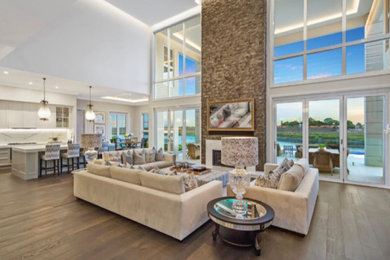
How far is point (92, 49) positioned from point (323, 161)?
8083 mm

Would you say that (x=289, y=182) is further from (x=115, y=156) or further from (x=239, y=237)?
(x=115, y=156)

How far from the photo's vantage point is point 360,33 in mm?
5039

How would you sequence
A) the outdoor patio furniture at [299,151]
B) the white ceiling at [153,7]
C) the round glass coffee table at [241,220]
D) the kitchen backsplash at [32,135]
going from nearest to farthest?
the round glass coffee table at [241,220] → the outdoor patio furniture at [299,151] → the white ceiling at [153,7] → the kitchen backsplash at [32,135]

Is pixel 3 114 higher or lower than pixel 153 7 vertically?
lower

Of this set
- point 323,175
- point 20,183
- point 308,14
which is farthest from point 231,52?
point 20,183

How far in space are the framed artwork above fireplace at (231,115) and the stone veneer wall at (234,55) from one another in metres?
0.17

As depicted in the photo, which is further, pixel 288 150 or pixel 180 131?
pixel 180 131

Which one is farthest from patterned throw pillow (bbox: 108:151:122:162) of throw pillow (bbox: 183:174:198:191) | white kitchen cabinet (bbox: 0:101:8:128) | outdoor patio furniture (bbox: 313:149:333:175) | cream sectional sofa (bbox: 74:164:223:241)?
outdoor patio furniture (bbox: 313:149:333:175)

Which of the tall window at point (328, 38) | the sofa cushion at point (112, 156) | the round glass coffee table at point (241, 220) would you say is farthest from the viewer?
the sofa cushion at point (112, 156)

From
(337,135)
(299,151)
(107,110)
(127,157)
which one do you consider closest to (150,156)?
(127,157)

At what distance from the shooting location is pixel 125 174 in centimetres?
309

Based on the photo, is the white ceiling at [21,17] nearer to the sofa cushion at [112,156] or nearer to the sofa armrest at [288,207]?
the sofa cushion at [112,156]

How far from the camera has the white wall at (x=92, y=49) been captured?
17.9 feet

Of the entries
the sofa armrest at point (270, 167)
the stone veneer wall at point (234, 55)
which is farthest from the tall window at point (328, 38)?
the sofa armrest at point (270, 167)
